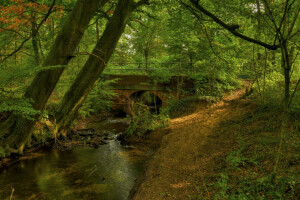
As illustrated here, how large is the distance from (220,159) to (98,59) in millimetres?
5601

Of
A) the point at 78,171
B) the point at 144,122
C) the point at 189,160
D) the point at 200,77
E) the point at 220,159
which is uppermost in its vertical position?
the point at 200,77

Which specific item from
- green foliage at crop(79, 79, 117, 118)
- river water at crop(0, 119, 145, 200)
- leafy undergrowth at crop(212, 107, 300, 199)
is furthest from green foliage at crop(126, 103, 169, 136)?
green foliage at crop(79, 79, 117, 118)

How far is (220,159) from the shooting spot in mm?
4875

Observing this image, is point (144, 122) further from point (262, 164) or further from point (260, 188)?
point (260, 188)

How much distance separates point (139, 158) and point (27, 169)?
12.1 ft

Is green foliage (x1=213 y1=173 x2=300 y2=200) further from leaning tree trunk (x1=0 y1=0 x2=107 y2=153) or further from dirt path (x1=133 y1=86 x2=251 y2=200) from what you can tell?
leaning tree trunk (x1=0 y1=0 x2=107 y2=153)

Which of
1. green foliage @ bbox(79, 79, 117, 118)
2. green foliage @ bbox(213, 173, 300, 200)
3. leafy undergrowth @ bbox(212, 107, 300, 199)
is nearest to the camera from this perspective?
green foliage @ bbox(213, 173, 300, 200)

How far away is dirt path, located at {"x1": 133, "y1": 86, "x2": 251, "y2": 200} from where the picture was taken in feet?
13.6

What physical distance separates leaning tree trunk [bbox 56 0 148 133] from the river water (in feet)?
6.31

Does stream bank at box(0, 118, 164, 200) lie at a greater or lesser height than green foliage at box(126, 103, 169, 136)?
lesser

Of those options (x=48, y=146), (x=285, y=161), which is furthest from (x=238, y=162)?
(x=48, y=146)

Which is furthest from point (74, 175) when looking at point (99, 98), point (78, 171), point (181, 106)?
point (99, 98)

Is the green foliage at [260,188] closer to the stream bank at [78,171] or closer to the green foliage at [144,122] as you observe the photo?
the stream bank at [78,171]

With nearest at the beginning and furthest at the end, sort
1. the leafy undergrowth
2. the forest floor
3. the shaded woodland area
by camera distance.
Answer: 1. the leafy undergrowth
2. the shaded woodland area
3. the forest floor
